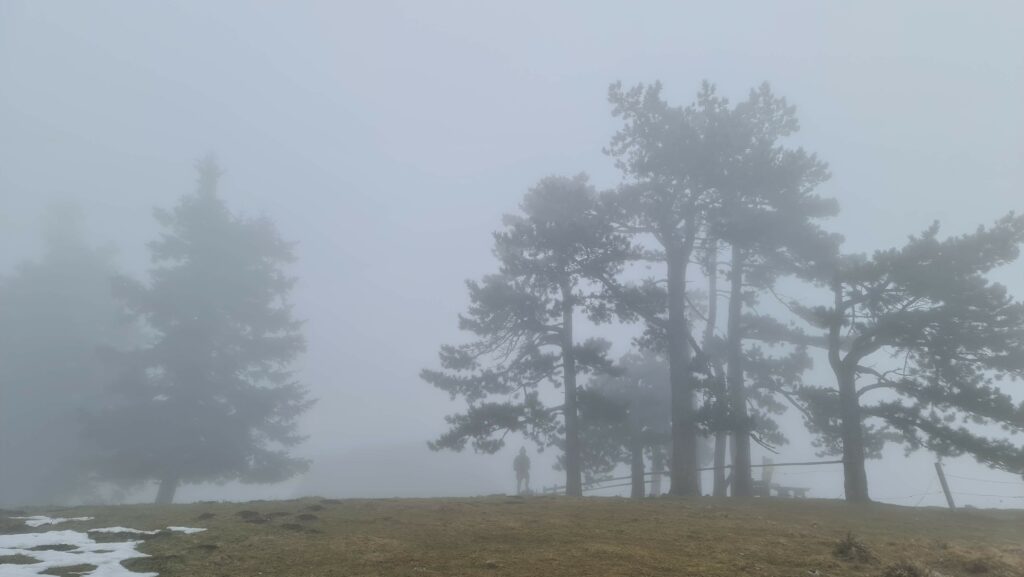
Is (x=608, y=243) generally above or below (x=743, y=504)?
above

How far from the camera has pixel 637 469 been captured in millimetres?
27953

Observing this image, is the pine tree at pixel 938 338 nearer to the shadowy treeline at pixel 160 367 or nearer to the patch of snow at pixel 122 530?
the patch of snow at pixel 122 530

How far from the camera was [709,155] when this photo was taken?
927 inches

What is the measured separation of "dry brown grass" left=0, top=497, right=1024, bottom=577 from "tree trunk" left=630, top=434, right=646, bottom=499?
41.3 feet

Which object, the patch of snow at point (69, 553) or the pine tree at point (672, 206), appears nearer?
the patch of snow at point (69, 553)

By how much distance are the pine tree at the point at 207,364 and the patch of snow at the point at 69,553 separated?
20066 millimetres

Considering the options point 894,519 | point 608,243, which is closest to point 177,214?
point 608,243

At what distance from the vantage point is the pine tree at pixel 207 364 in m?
28.8

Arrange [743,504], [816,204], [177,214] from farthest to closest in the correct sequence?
[177,214]
[816,204]
[743,504]

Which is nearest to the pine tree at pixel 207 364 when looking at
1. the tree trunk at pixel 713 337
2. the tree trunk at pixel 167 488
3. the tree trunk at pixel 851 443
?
the tree trunk at pixel 167 488

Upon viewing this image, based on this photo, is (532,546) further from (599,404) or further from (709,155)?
(709,155)

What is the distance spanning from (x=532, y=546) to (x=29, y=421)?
112 ft

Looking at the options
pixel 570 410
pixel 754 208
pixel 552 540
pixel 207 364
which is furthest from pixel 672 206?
pixel 207 364

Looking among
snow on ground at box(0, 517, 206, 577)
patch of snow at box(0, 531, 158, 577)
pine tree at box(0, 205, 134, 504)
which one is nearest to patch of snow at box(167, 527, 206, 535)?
snow on ground at box(0, 517, 206, 577)
